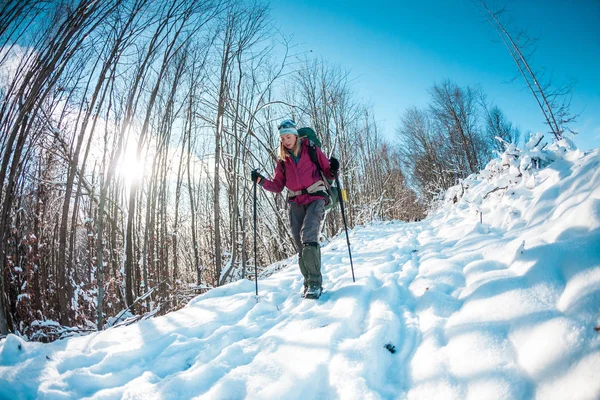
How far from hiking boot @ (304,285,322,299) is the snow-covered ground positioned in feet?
0.24

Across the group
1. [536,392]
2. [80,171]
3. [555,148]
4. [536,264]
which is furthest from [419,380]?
[80,171]

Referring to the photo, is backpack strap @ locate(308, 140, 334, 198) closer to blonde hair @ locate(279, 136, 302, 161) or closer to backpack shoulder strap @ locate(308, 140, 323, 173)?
backpack shoulder strap @ locate(308, 140, 323, 173)

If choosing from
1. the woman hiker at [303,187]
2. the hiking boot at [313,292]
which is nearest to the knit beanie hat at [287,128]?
the woman hiker at [303,187]

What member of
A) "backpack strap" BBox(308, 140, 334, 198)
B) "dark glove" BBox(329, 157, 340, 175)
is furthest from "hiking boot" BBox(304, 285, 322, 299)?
"dark glove" BBox(329, 157, 340, 175)

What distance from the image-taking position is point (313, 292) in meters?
2.41

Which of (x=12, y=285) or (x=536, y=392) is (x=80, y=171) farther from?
(x=536, y=392)

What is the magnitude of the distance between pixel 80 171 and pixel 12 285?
2.25m

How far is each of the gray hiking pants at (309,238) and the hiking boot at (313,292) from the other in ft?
0.10

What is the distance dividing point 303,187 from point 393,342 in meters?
1.68

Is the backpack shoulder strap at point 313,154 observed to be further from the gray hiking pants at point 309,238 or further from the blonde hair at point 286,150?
the gray hiking pants at point 309,238

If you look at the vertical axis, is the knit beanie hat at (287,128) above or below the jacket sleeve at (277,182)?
above

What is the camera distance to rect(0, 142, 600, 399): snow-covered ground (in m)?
1.00

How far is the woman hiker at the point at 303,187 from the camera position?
2.54 meters

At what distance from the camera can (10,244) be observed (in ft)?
14.5
